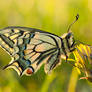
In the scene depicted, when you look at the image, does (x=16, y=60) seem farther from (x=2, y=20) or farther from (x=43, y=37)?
(x=2, y=20)

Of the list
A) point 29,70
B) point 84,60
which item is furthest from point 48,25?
point 84,60

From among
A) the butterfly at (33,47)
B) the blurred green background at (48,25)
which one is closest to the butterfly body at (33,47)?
the butterfly at (33,47)

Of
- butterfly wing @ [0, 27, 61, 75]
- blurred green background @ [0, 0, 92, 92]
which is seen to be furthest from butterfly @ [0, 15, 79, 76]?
blurred green background @ [0, 0, 92, 92]

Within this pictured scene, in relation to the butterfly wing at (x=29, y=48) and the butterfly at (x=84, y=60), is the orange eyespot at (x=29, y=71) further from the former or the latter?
the butterfly at (x=84, y=60)

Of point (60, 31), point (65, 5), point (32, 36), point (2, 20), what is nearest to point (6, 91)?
point (32, 36)

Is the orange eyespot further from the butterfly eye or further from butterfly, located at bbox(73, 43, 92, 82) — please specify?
butterfly, located at bbox(73, 43, 92, 82)

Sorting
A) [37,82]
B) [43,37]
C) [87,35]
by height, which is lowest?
[37,82]

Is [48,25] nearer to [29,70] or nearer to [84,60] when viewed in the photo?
[29,70]
